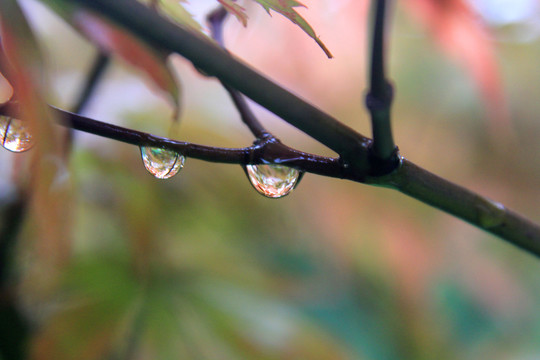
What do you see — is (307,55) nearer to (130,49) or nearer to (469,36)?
(469,36)

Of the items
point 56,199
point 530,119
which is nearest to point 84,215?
point 56,199

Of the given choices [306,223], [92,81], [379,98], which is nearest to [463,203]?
[379,98]

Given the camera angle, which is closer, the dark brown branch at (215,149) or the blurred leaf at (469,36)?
the dark brown branch at (215,149)

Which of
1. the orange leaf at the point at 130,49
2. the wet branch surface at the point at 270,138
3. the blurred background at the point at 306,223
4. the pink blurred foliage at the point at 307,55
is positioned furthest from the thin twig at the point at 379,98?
the pink blurred foliage at the point at 307,55

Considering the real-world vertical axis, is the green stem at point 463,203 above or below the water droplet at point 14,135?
above

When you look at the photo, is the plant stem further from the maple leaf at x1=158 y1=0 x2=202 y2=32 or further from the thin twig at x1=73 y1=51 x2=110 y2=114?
the thin twig at x1=73 y1=51 x2=110 y2=114

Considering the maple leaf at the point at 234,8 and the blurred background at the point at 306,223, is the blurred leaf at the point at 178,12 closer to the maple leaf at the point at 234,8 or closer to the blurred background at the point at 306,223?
the maple leaf at the point at 234,8
